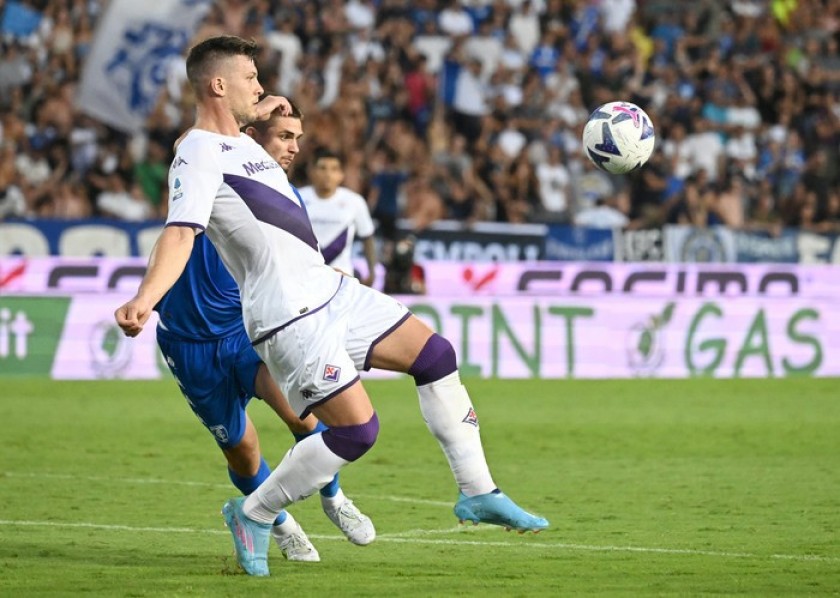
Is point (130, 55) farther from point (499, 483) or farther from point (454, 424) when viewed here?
point (454, 424)

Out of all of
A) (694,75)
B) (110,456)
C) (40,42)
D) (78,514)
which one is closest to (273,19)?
(40,42)

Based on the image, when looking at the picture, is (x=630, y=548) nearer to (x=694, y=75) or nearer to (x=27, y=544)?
(x=27, y=544)

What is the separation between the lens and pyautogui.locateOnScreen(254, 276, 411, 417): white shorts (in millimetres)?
6629

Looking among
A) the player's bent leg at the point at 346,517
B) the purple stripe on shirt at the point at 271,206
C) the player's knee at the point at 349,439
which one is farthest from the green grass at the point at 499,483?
the purple stripe on shirt at the point at 271,206

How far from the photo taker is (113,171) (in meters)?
22.3

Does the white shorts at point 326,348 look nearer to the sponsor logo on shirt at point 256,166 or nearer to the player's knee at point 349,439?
the player's knee at point 349,439

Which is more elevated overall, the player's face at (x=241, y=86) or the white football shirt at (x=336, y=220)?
the player's face at (x=241, y=86)

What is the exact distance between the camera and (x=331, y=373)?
6.63m

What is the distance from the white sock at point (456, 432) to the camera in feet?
22.9

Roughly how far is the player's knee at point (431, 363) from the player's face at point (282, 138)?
4.77 feet

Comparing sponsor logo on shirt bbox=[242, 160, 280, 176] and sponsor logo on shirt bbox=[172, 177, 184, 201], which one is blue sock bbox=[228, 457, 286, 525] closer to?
sponsor logo on shirt bbox=[242, 160, 280, 176]

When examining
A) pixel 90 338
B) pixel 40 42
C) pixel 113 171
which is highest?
pixel 40 42

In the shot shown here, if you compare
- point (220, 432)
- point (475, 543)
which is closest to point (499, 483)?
point (475, 543)

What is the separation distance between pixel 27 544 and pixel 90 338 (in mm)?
10592
